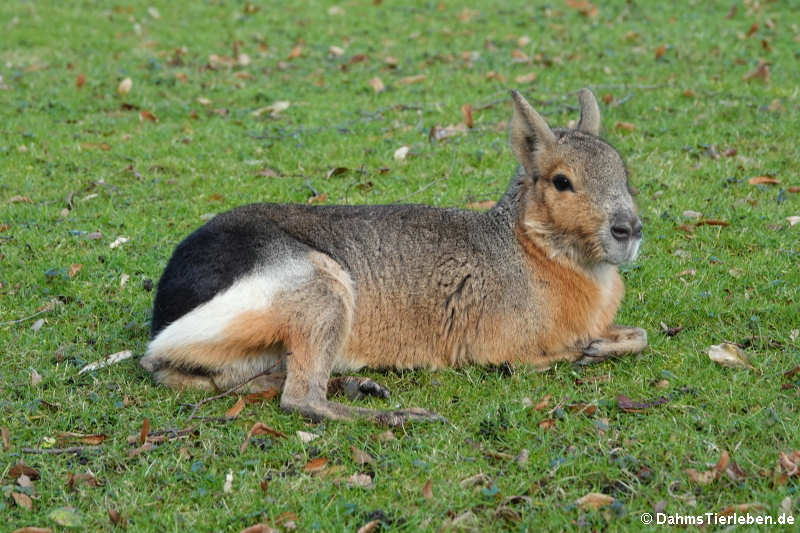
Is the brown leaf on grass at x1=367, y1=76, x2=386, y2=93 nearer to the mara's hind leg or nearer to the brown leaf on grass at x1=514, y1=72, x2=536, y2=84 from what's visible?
the brown leaf on grass at x1=514, y1=72, x2=536, y2=84

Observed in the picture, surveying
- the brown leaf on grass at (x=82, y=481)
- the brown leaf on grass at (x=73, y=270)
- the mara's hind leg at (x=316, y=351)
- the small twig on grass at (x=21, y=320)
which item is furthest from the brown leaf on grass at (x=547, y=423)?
the brown leaf on grass at (x=73, y=270)

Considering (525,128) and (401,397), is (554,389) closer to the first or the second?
(401,397)

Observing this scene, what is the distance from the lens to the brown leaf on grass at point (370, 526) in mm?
3260

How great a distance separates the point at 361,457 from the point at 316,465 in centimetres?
19

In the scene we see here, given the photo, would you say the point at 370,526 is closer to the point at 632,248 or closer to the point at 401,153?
the point at 632,248

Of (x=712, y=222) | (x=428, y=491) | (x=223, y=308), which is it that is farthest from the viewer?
(x=712, y=222)

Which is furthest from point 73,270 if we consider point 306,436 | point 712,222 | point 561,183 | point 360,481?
point 712,222

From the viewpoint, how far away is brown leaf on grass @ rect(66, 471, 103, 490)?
142 inches

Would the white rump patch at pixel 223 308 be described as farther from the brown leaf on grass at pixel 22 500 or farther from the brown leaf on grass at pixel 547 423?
the brown leaf on grass at pixel 547 423

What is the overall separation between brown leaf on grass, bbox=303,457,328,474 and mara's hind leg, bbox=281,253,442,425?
0.36m

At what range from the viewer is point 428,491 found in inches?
137

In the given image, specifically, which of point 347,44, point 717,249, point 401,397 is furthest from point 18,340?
point 347,44

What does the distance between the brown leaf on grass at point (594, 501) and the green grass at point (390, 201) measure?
0.22ft

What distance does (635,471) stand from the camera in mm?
3525
